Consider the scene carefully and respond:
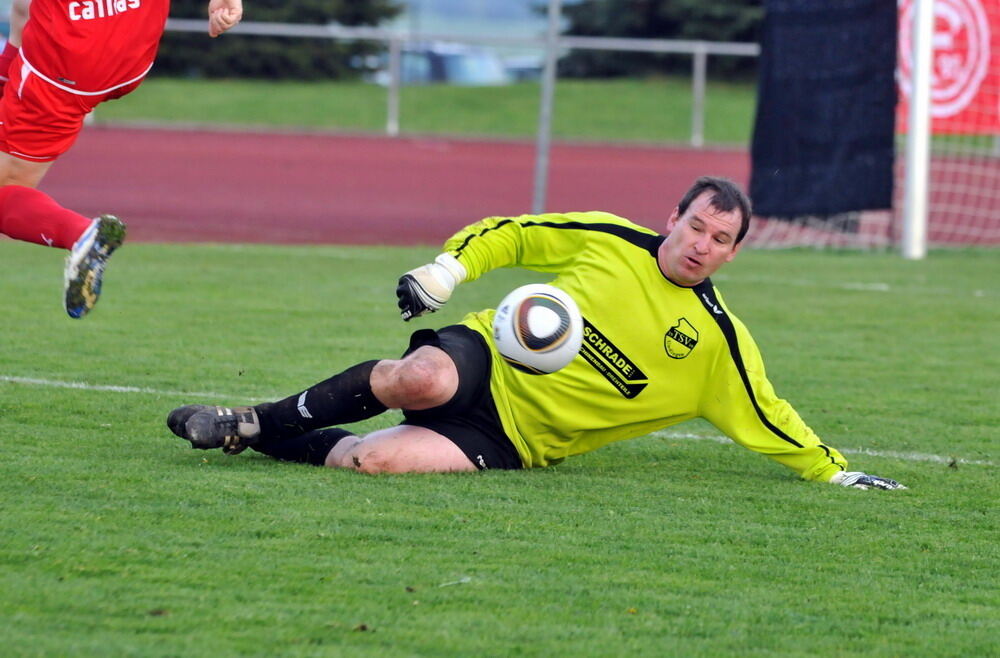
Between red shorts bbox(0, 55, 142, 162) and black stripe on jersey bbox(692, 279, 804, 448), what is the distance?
7.55 feet

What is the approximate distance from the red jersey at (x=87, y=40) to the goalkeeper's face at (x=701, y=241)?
209 centimetres

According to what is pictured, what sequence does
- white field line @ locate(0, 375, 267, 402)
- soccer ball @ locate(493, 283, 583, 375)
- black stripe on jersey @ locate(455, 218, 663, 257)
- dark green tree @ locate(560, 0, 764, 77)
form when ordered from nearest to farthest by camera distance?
1. soccer ball @ locate(493, 283, 583, 375)
2. black stripe on jersey @ locate(455, 218, 663, 257)
3. white field line @ locate(0, 375, 267, 402)
4. dark green tree @ locate(560, 0, 764, 77)

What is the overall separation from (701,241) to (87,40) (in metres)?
2.27

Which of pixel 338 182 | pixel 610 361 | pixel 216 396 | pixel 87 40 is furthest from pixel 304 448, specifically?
pixel 338 182

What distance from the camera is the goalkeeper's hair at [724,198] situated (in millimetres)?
4883

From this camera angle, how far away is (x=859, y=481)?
5039 millimetres

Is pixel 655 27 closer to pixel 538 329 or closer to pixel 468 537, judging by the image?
pixel 538 329

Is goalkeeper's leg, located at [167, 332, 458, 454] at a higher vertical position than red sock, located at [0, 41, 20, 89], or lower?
lower

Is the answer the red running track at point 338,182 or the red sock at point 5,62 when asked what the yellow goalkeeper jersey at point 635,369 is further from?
the red running track at point 338,182

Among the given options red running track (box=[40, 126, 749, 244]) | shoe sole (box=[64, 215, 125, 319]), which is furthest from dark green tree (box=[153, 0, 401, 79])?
shoe sole (box=[64, 215, 125, 319])

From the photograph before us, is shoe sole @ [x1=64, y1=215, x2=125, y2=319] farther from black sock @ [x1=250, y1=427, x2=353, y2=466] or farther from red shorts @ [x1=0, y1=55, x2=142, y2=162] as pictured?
black sock @ [x1=250, y1=427, x2=353, y2=466]

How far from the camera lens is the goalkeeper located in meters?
4.82

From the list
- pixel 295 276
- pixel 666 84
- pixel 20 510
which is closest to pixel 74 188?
pixel 295 276

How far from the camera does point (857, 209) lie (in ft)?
45.9
